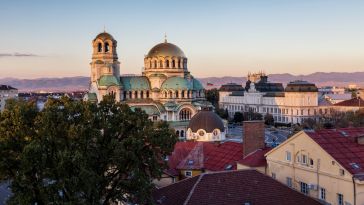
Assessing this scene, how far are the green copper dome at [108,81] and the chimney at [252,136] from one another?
62194 mm

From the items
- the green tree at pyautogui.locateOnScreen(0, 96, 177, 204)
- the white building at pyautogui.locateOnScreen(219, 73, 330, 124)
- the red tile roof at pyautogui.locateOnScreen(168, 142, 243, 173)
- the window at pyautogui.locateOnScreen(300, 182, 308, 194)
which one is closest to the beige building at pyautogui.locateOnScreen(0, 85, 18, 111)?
the white building at pyautogui.locateOnScreen(219, 73, 330, 124)

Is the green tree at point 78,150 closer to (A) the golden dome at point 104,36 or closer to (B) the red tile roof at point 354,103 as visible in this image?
(A) the golden dome at point 104,36

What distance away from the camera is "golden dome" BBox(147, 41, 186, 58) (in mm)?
104375

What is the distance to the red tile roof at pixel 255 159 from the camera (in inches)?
1454

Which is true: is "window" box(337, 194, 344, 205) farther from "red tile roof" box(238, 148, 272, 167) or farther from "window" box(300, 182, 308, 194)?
"red tile roof" box(238, 148, 272, 167)

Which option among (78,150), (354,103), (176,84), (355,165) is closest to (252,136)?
(355,165)

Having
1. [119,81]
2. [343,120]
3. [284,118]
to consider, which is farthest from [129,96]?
[284,118]

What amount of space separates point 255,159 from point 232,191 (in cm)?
969

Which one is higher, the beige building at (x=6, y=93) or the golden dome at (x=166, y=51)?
the golden dome at (x=166, y=51)

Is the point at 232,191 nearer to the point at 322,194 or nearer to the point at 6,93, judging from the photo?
the point at 322,194

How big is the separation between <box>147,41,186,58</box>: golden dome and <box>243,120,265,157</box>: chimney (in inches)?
2578

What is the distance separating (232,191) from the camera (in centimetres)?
2844

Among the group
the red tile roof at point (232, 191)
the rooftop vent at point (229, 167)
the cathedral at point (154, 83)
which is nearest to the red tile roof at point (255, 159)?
the rooftop vent at point (229, 167)

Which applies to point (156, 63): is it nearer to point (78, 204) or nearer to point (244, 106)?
point (244, 106)
